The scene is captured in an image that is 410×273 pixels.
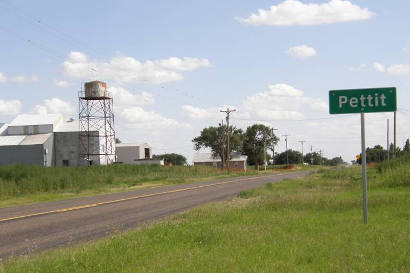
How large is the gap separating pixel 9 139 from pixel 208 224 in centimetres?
7119

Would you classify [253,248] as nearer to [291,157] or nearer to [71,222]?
[71,222]

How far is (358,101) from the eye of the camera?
1111cm

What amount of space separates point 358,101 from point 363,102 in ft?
0.36

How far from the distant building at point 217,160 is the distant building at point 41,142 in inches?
1783

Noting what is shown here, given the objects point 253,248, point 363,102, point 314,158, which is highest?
point 363,102

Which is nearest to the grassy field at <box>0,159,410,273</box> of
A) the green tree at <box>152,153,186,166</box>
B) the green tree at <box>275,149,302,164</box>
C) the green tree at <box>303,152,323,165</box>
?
the green tree at <box>152,153,186,166</box>

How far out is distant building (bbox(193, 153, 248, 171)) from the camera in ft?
381

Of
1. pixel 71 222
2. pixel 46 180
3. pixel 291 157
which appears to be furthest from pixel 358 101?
pixel 291 157

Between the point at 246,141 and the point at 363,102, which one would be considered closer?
the point at 363,102

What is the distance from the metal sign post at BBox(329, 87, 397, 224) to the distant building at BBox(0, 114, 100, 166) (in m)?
63.9

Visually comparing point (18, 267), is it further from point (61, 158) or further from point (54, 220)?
point (61, 158)

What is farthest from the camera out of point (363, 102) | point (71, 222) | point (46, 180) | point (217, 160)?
point (217, 160)

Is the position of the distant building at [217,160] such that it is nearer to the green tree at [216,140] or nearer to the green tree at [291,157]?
the green tree at [216,140]

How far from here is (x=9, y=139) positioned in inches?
3002
